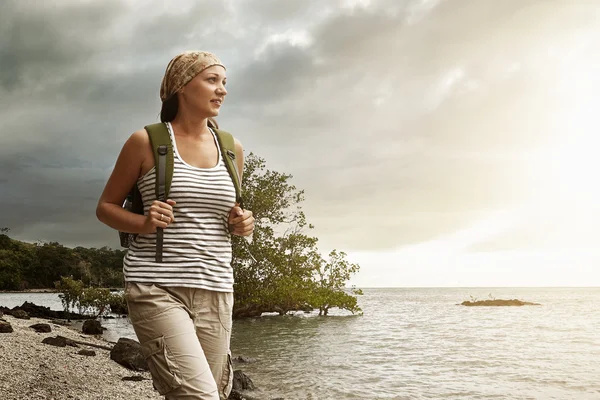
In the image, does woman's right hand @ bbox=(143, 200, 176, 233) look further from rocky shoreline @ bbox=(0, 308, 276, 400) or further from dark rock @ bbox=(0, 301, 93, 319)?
dark rock @ bbox=(0, 301, 93, 319)

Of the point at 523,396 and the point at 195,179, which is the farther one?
the point at 523,396

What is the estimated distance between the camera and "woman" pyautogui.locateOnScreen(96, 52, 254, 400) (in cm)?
231

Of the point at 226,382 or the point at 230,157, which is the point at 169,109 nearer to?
the point at 230,157

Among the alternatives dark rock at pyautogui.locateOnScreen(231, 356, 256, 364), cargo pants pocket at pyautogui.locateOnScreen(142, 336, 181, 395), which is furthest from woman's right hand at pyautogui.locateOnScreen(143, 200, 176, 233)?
dark rock at pyautogui.locateOnScreen(231, 356, 256, 364)

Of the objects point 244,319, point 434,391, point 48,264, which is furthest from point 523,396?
point 48,264

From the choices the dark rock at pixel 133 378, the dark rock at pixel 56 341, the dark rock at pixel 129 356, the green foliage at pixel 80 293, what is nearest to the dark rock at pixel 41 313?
the green foliage at pixel 80 293

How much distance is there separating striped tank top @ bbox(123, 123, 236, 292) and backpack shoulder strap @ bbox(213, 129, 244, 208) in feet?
0.18

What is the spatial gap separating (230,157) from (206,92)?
1.15 ft

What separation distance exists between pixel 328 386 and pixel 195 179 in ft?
36.3

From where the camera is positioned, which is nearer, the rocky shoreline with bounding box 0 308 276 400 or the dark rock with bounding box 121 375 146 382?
the rocky shoreline with bounding box 0 308 276 400

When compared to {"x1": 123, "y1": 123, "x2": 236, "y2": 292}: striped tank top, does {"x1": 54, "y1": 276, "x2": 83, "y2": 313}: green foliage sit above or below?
below

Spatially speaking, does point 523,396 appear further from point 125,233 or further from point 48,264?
point 48,264

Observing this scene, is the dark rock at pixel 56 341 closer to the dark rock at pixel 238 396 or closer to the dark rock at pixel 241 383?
the dark rock at pixel 241 383

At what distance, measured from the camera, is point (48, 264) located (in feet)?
301
